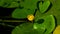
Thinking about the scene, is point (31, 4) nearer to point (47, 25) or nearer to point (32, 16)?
point (32, 16)

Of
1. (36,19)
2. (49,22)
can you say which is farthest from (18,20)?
(49,22)

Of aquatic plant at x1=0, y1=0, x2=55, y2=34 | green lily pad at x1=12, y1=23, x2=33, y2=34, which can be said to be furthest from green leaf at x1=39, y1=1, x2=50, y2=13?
green lily pad at x1=12, y1=23, x2=33, y2=34

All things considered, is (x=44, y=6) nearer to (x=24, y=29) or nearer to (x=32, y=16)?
(x=32, y=16)

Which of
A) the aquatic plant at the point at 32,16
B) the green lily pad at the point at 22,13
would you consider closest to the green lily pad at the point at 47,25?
the aquatic plant at the point at 32,16

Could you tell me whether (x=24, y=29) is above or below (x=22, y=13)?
below

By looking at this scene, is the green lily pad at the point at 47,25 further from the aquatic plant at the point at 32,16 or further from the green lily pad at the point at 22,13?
the green lily pad at the point at 22,13

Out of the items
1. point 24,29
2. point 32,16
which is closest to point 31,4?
point 32,16

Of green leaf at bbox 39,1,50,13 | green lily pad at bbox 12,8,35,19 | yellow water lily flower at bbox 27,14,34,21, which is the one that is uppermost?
green leaf at bbox 39,1,50,13

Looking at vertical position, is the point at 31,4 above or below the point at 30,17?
above

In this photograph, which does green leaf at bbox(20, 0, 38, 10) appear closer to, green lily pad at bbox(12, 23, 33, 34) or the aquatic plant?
the aquatic plant

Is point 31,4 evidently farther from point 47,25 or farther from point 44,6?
point 47,25

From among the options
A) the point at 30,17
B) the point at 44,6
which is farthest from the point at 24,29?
the point at 44,6
